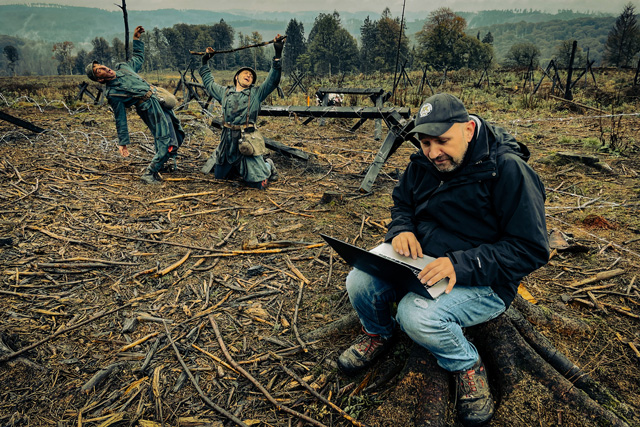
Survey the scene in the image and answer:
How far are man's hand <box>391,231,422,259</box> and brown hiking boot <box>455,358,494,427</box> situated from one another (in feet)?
2.45

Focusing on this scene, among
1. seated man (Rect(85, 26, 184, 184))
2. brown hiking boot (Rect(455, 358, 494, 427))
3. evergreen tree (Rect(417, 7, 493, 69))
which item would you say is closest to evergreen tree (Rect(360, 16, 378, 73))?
evergreen tree (Rect(417, 7, 493, 69))

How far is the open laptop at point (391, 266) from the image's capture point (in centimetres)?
178

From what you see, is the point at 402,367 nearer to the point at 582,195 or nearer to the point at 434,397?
the point at 434,397

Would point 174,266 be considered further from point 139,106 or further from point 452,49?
point 452,49

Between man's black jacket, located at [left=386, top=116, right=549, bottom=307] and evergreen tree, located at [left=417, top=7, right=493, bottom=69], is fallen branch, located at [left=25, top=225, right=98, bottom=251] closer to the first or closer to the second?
man's black jacket, located at [left=386, top=116, right=549, bottom=307]

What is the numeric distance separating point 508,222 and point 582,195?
4670mm

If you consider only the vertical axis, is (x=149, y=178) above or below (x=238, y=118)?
below

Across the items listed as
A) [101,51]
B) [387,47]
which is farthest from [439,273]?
[101,51]

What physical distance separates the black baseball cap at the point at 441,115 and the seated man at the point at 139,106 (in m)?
5.18

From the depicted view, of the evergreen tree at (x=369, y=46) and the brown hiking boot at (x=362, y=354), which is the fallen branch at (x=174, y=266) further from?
the evergreen tree at (x=369, y=46)

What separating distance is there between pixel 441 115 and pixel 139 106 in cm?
552

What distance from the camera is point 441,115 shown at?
190 cm

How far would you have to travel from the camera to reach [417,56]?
218 ft

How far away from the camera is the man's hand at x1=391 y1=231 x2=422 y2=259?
7.18ft
